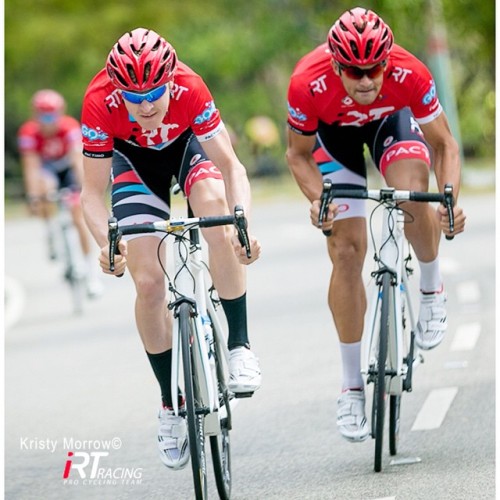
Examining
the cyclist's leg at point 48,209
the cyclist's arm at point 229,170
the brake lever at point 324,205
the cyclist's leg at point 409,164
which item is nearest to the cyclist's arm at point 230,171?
the cyclist's arm at point 229,170

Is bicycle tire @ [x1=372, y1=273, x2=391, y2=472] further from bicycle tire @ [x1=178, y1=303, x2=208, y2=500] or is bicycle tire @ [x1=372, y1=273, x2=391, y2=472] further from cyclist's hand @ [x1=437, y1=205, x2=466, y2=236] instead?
bicycle tire @ [x1=178, y1=303, x2=208, y2=500]

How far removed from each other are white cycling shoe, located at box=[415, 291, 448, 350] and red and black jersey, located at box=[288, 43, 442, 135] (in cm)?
123

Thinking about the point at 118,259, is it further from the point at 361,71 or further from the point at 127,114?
the point at 361,71

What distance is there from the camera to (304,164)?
7801 mm

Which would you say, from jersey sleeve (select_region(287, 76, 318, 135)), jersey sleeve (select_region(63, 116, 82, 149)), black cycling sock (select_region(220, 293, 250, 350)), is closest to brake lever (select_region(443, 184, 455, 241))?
jersey sleeve (select_region(287, 76, 318, 135))

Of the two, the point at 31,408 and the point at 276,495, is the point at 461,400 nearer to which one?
the point at 276,495

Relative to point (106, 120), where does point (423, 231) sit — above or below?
below

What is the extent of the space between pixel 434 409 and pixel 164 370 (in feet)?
7.43

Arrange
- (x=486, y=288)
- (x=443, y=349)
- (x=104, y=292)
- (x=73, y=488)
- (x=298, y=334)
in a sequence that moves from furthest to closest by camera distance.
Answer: (x=104, y=292) → (x=486, y=288) → (x=298, y=334) → (x=443, y=349) → (x=73, y=488)

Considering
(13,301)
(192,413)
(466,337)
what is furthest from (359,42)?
(13,301)

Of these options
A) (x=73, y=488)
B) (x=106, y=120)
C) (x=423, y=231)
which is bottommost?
(x=73, y=488)

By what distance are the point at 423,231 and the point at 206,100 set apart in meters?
1.73

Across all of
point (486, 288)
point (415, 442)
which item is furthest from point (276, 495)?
point (486, 288)

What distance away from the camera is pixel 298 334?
504 inches
